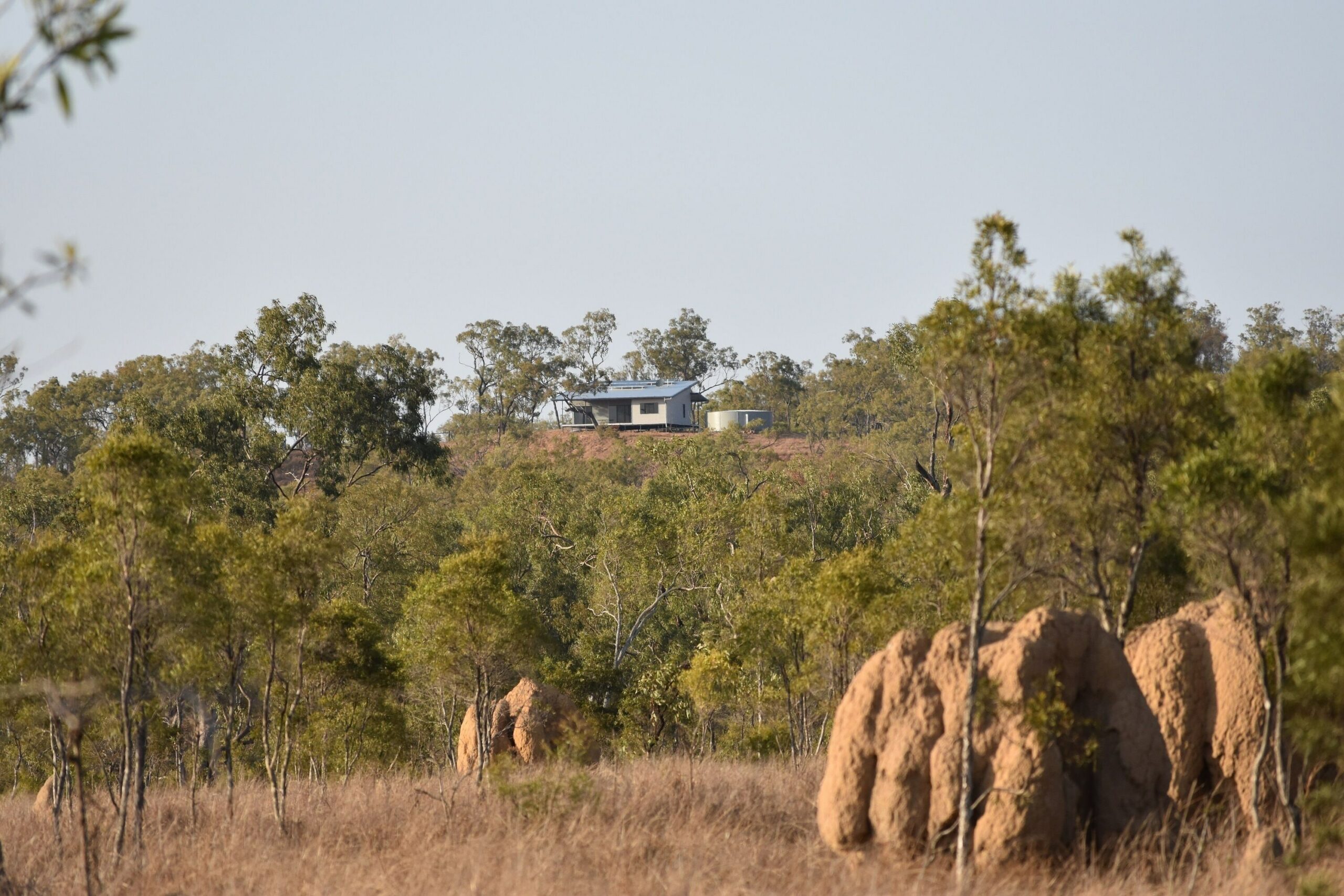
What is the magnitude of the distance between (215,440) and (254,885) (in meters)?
23.3

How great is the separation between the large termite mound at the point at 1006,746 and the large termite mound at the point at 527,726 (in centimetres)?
978

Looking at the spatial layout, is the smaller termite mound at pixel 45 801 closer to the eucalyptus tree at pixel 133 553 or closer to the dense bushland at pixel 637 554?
the dense bushland at pixel 637 554

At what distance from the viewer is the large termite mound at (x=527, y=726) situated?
19578 millimetres

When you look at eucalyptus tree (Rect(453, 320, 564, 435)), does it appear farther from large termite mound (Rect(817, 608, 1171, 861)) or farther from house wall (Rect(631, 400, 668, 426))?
large termite mound (Rect(817, 608, 1171, 861))

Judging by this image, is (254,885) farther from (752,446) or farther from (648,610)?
(752,446)

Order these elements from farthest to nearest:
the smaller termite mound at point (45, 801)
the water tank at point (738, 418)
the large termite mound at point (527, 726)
Result: the water tank at point (738, 418), the large termite mound at point (527, 726), the smaller termite mound at point (45, 801)

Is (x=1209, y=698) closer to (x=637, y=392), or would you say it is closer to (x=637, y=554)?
(x=637, y=554)

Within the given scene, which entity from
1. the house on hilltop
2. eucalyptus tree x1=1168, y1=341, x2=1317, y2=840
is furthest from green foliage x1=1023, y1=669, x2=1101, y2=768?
the house on hilltop

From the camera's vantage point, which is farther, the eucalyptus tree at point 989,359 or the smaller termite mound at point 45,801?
the smaller termite mound at point 45,801

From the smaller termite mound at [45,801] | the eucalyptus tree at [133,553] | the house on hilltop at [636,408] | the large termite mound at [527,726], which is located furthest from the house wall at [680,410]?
the eucalyptus tree at [133,553]

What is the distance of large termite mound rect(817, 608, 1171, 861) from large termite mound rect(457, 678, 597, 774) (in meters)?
9.78

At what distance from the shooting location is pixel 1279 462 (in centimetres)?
948

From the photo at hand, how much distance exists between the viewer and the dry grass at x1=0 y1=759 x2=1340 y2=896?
360 inches

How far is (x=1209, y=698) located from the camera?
403 inches
